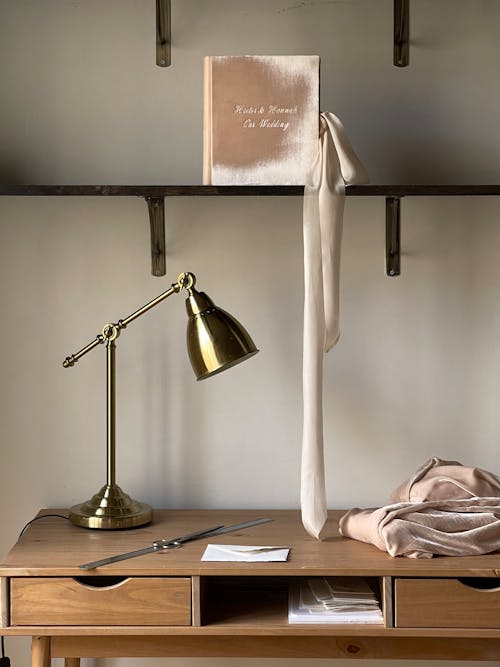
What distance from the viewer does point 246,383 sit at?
229cm

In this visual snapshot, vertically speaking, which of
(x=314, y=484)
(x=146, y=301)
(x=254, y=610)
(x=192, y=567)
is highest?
(x=146, y=301)

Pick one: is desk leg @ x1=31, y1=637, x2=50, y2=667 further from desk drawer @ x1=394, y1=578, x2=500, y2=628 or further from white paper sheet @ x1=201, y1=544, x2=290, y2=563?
desk drawer @ x1=394, y1=578, x2=500, y2=628

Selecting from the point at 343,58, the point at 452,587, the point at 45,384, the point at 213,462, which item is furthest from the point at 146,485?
the point at 343,58

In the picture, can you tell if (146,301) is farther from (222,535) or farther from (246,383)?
(222,535)

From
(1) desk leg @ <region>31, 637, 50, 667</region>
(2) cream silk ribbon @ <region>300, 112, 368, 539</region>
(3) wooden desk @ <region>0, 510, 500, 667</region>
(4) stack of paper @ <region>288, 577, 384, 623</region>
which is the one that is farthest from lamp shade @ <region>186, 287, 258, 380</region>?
(1) desk leg @ <region>31, 637, 50, 667</region>

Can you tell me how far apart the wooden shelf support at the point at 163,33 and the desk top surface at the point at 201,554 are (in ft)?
3.54

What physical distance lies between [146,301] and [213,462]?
0.42m

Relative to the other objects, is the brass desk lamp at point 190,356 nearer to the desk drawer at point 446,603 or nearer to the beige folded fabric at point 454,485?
the beige folded fabric at point 454,485

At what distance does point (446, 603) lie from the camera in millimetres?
1789

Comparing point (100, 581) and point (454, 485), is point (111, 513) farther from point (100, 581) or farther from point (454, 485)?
point (454, 485)

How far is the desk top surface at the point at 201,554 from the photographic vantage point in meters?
1.78

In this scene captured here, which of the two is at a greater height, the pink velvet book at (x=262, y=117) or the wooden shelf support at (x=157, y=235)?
the pink velvet book at (x=262, y=117)

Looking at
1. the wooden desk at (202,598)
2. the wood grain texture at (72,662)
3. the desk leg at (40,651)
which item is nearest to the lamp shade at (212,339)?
the wooden desk at (202,598)

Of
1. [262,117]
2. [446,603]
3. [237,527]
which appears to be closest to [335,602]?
[446,603]
